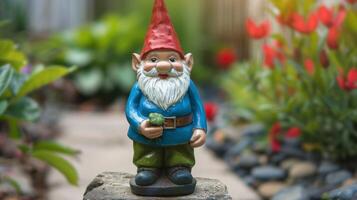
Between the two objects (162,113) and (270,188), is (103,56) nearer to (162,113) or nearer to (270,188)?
(270,188)

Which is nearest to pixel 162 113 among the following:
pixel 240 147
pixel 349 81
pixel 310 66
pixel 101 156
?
pixel 349 81

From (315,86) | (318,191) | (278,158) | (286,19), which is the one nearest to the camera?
(318,191)

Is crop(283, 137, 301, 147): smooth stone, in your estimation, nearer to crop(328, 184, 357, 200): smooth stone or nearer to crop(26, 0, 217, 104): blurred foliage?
crop(328, 184, 357, 200): smooth stone

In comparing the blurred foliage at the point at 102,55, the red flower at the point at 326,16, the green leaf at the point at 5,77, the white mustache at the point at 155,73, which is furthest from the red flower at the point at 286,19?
the blurred foliage at the point at 102,55

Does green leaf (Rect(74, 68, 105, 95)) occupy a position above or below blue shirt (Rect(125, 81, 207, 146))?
above

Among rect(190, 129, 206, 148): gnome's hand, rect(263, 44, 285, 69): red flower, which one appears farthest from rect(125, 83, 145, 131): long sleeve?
rect(263, 44, 285, 69): red flower

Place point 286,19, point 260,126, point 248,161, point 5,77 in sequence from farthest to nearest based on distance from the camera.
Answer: point 260,126
point 248,161
point 286,19
point 5,77

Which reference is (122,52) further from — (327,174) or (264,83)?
(327,174)
